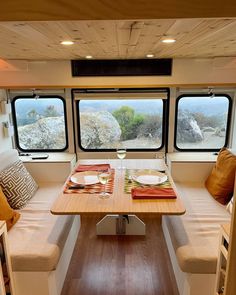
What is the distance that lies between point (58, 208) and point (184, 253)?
970mm

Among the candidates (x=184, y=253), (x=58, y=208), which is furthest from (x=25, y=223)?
(x=184, y=253)

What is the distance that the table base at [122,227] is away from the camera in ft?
9.54

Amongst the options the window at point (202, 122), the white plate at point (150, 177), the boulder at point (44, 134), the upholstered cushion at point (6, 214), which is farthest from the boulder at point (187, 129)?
the upholstered cushion at point (6, 214)

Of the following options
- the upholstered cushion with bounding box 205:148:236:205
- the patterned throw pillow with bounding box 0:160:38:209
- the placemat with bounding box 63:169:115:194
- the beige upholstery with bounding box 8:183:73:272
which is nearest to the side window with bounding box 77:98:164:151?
the upholstered cushion with bounding box 205:148:236:205

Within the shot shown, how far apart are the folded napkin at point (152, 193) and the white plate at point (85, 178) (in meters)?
0.45

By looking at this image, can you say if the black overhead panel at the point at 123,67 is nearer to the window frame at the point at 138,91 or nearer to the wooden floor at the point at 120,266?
the window frame at the point at 138,91

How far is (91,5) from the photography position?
77 centimetres

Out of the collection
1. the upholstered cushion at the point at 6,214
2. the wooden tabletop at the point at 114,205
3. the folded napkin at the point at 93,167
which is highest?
the folded napkin at the point at 93,167

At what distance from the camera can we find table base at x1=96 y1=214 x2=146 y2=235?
291 cm

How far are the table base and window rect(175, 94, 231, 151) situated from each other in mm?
1241

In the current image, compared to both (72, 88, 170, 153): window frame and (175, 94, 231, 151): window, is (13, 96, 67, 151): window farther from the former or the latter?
(175, 94, 231, 151): window

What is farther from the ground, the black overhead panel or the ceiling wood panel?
the black overhead panel

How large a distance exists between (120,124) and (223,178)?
4.92 ft

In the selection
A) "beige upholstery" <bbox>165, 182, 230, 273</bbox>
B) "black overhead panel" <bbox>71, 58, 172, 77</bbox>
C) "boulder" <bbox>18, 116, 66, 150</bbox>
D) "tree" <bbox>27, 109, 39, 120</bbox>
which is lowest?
"beige upholstery" <bbox>165, 182, 230, 273</bbox>
